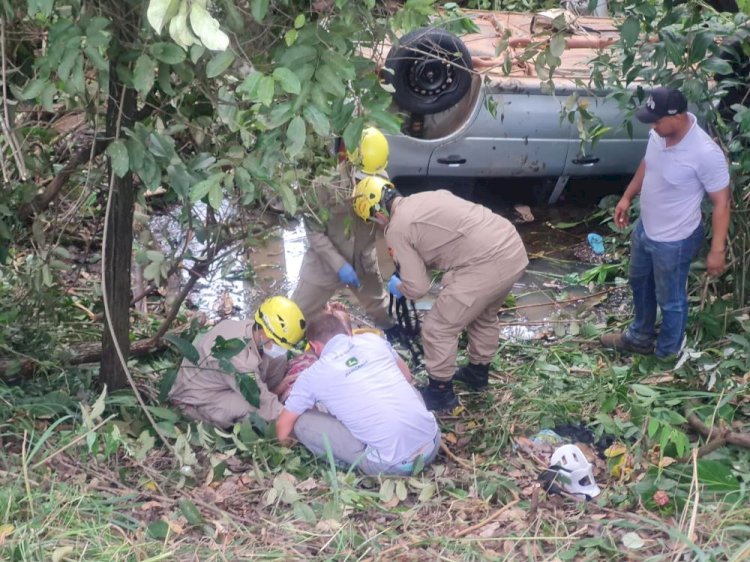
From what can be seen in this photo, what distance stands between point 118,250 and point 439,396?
1.93m

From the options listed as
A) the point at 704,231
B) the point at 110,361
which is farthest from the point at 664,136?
the point at 110,361

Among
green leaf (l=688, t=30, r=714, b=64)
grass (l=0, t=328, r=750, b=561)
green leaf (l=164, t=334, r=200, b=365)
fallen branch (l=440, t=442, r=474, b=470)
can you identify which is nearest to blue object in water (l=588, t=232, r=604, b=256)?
green leaf (l=688, t=30, r=714, b=64)

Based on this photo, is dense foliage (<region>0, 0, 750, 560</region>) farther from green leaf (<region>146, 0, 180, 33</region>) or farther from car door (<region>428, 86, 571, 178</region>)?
car door (<region>428, 86, 571, 178</region>)

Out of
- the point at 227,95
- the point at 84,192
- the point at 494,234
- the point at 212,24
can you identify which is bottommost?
the point at 494,234

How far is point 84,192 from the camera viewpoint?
15.0 ft

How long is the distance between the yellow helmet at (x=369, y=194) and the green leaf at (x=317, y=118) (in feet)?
7.25

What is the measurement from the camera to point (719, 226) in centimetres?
490

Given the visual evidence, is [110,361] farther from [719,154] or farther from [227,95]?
[719,154]

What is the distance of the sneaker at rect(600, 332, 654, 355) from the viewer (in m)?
5.45

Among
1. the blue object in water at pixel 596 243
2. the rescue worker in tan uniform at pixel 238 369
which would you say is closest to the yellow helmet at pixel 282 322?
the rescue worker in tan uniform at pixel 238 369

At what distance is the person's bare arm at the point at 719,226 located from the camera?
488 centimetres

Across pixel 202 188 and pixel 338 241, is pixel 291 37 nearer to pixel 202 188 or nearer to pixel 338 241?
pixel 202 188

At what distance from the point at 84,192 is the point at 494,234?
213 cm

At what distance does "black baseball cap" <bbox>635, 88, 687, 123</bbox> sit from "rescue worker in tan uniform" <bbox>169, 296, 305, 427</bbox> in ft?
6.97
